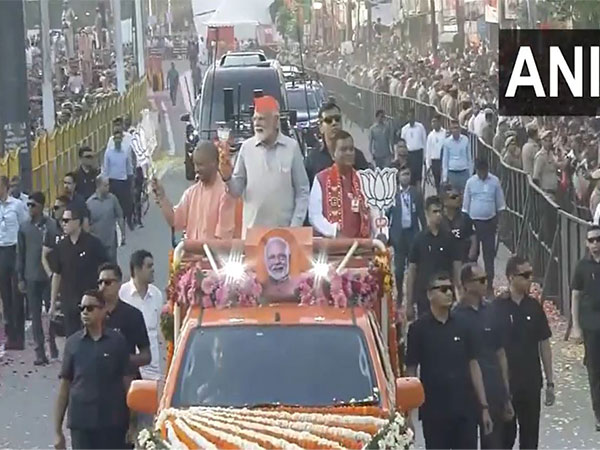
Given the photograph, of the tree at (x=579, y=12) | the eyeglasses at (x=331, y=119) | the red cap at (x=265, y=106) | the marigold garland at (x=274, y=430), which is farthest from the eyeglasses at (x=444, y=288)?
the tree at (x=579, y=12)

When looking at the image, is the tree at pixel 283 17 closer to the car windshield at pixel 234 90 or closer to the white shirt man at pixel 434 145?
the car windshield at pixel 234 90

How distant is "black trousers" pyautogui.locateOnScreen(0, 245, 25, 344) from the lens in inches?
628

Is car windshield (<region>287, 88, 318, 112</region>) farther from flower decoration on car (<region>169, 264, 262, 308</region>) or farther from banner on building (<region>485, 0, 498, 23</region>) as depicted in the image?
flower decoration on car (<region>169, 264, 262, 308</region>)

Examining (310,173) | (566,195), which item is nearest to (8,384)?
(310,173)

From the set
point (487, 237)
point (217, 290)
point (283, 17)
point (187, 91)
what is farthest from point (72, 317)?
point (283, 17)

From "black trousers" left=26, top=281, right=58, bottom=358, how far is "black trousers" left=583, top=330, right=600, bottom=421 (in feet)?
17.5

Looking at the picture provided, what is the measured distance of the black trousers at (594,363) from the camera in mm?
12141

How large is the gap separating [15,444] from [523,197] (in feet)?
32.8

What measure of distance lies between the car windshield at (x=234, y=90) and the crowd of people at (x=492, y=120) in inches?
124

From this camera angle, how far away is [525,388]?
33.5 ft

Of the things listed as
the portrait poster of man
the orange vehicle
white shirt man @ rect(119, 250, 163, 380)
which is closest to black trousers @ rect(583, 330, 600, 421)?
the orange vehicle

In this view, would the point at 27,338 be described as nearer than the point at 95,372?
No

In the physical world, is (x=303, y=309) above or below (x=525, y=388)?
above

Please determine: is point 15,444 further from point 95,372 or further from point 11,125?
point 11,125
